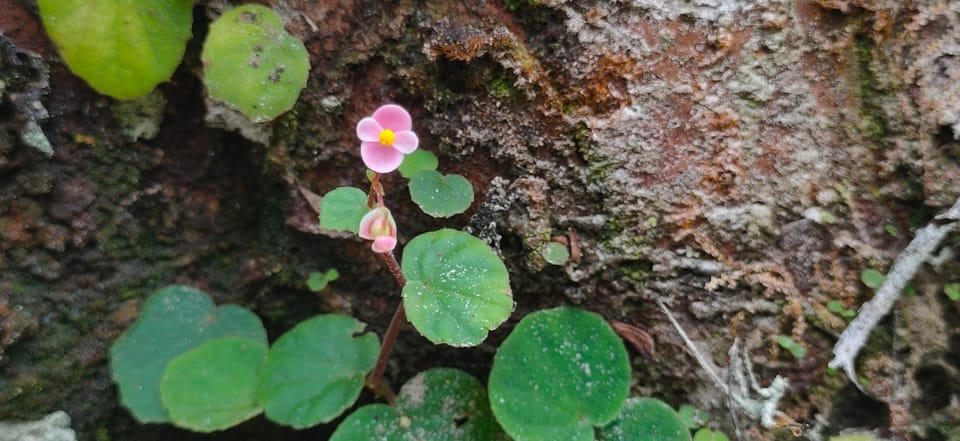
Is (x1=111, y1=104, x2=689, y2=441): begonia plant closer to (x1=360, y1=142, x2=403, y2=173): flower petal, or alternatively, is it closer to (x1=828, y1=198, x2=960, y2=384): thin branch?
(x1=360, y1=142, x2=403, y2=173): flower petal

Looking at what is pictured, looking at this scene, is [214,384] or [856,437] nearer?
[856,437]

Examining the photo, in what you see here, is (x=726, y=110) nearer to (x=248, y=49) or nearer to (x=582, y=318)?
(x=582, y=318)

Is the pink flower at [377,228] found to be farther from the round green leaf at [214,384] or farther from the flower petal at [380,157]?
the round green leaf at [214,384]

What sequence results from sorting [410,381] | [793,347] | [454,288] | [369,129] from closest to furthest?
1. [369,129]
2. [454,288]
3. [793,347]
4. [410,381]

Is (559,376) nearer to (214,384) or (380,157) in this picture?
(380,157)

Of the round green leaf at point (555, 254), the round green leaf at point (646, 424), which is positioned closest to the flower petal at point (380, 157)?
the round green leaf at point (555, 254)

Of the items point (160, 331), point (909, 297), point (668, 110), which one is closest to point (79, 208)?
point (160, 331)

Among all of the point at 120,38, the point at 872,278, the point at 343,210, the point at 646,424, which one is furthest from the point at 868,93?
the point at 120,38
